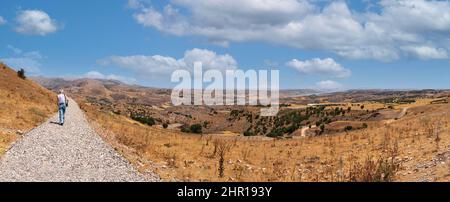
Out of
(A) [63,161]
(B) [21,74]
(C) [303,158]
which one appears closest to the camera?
(A) [63,161]

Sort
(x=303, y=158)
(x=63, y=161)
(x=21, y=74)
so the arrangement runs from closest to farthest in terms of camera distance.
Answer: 1. (x=63, y=161)
2. (x=303, y=158)
3. (x=21, y=74)

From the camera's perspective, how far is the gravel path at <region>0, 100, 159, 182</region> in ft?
51.9

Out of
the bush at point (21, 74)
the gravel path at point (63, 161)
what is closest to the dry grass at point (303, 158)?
the gravel path at point (63, 161)

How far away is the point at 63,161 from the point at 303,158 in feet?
43.3

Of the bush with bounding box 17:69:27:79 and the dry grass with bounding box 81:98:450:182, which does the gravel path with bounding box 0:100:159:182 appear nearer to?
the dry grass with bounding box 81:98:450:182

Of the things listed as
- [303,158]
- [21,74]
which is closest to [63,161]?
[303,158]

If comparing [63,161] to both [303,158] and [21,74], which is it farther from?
[21,74]

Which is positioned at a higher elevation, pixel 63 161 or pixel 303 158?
pixel 63 161

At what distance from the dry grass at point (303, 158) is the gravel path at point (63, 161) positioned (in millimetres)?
1114

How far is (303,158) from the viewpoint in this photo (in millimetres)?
26234

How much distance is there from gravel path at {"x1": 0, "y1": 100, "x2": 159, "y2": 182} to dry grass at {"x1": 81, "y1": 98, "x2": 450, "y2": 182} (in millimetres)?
1114
